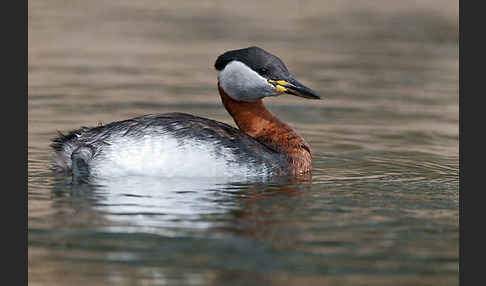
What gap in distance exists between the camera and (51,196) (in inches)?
332

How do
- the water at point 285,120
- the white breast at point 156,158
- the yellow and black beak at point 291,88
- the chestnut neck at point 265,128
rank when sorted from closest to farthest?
the water at point 285,120 < the white breast at point 156,158 < the yellow and black beak at point 291,88 < the chestnut neck at point 265,128

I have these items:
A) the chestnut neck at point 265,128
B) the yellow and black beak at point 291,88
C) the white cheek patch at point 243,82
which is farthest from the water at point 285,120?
the white cheek patch at point 243,82

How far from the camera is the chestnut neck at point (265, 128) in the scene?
31.9 feet

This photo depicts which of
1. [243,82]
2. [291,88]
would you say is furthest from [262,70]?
[291,88]

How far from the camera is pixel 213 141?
29.5 feet

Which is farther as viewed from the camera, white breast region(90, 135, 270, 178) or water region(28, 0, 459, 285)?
white breast region(90, 135, 270, 178)

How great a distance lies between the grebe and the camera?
29.2 feet

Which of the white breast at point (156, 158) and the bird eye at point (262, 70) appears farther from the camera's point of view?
the bird eye at point (262, 70)

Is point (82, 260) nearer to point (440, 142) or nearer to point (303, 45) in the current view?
point (440, 142)

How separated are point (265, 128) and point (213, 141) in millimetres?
1044

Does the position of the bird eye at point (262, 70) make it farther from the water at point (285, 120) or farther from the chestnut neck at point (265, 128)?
the water at point (285, 120)

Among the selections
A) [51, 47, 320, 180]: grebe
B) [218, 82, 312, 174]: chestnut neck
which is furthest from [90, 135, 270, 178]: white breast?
[218, 82, 312, 174]: chestnut neck

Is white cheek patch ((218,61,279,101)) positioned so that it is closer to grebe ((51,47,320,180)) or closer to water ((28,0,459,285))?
grebe ((51,47,320,180))

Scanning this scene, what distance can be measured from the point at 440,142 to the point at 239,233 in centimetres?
485
